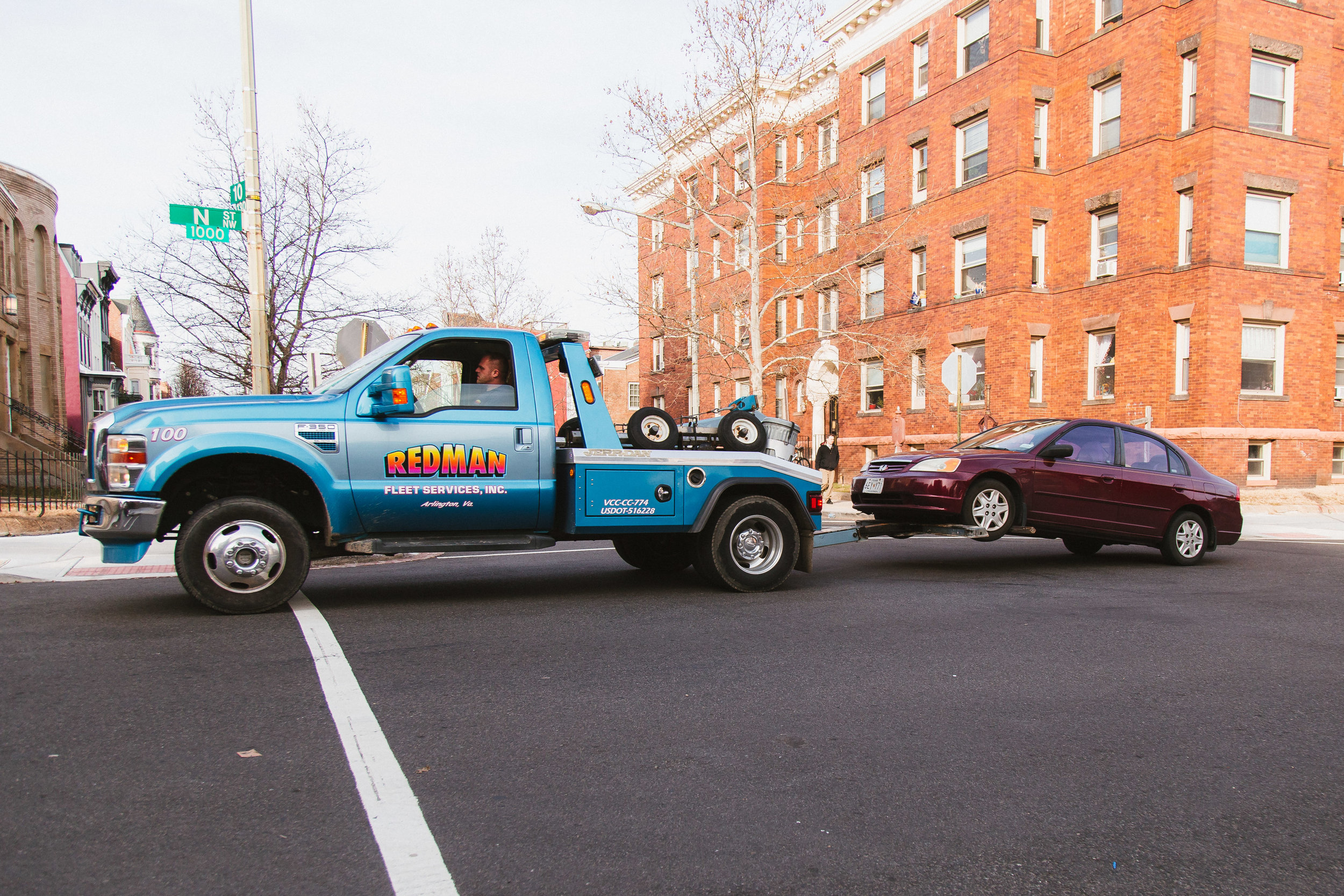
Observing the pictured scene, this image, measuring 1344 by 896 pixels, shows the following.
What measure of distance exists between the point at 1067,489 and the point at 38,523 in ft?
42.8

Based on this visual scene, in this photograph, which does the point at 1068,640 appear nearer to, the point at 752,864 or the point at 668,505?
the point at 668,505

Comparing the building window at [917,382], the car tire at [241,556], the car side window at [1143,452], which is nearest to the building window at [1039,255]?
the building window at [917,382]

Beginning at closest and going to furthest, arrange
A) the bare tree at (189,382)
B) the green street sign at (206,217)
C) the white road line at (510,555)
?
1. the green street sign at (206,217)
2. the white road line at (510,555)
3. the bare tree at (189,382)

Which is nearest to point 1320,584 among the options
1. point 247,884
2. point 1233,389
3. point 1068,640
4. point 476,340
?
point 1068,640

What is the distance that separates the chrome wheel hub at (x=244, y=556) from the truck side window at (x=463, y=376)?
1.39m

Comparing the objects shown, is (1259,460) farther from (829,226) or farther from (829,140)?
(829,140)

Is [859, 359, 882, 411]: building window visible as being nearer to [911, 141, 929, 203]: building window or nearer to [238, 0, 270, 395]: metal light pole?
[911, 141, 929, 203]: building window

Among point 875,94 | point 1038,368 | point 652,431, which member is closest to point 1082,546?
point 652,431

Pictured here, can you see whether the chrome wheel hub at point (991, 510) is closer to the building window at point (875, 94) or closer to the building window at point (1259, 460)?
the building window at point (1259, 460)

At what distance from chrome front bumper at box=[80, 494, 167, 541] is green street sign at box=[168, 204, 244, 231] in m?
5.02

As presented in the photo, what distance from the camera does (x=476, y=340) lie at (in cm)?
728

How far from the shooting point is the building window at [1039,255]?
24.2 metres

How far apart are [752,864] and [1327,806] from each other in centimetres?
223

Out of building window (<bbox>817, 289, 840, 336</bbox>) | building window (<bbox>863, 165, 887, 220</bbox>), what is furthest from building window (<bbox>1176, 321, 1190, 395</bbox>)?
building window (<bbox>817, 289, 840, 336</bbox>)
